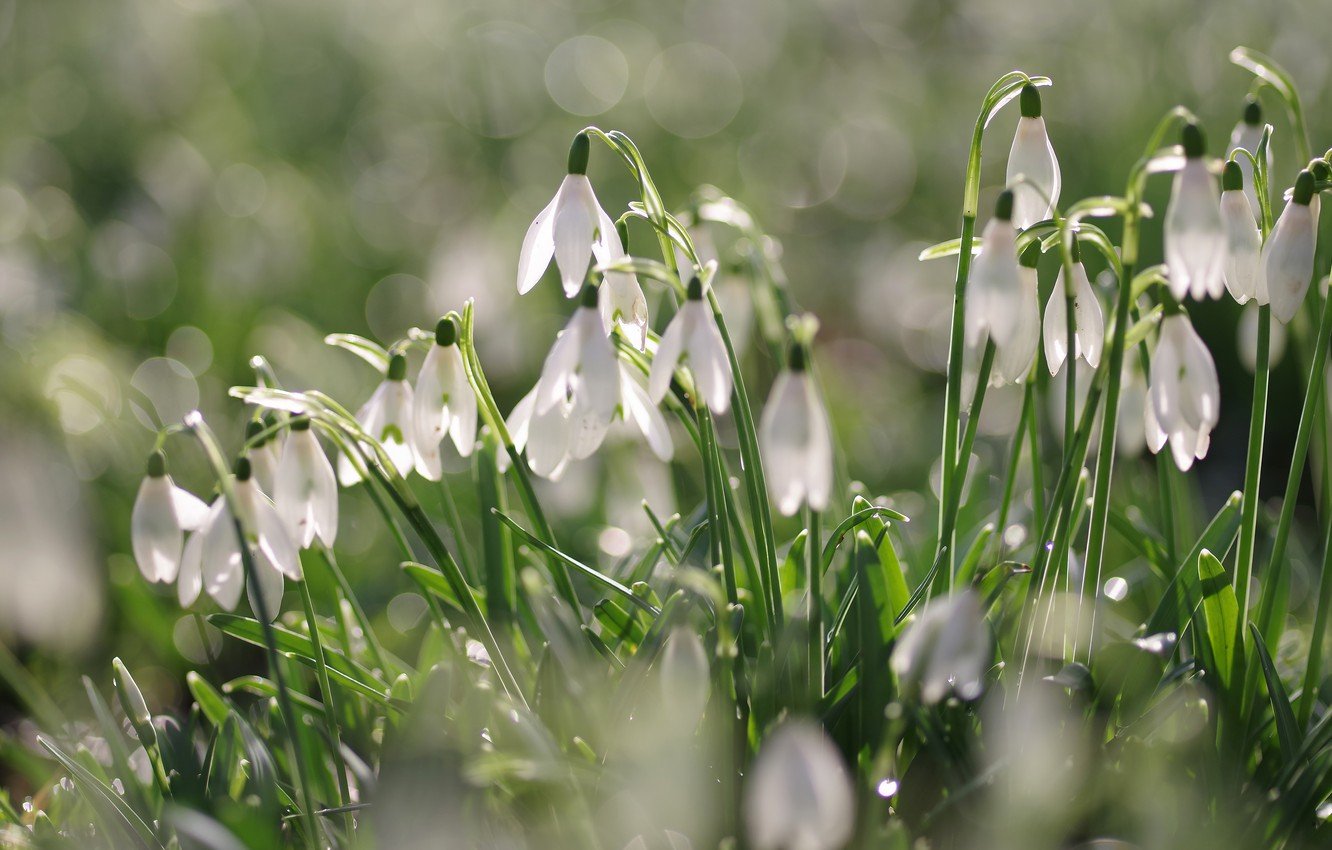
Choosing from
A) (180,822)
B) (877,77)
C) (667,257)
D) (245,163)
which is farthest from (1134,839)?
(877,77)

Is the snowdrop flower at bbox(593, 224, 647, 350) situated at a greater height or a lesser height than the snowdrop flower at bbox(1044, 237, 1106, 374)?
greater

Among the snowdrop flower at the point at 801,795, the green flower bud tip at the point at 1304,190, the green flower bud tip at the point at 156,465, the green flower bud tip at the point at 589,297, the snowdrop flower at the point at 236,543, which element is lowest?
the snowdrop flower at the point at 801,795

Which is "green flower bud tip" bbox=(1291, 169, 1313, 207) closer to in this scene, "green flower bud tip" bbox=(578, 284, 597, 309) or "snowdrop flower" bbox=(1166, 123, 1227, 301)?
"snowdrop flower" bbox=(1166, 123, 1227, 301)

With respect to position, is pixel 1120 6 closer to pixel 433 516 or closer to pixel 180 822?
pixel 433 516

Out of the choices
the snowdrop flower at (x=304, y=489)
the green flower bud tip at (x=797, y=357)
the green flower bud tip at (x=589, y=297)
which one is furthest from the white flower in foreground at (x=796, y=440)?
the snowdrop flower at (x=304, y=489)

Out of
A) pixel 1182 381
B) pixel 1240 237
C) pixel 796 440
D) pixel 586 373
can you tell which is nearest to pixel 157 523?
pixel 586 373

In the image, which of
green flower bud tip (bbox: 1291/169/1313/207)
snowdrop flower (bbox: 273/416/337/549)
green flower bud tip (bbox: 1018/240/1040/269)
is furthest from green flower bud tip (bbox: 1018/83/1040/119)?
snowdrop flower (bbox: 273/416/337/549)

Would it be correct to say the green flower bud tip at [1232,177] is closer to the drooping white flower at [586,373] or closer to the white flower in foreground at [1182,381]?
the white flower in foreground at [1182,381]

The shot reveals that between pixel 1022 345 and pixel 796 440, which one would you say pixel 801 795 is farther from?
pixel 1022 345
